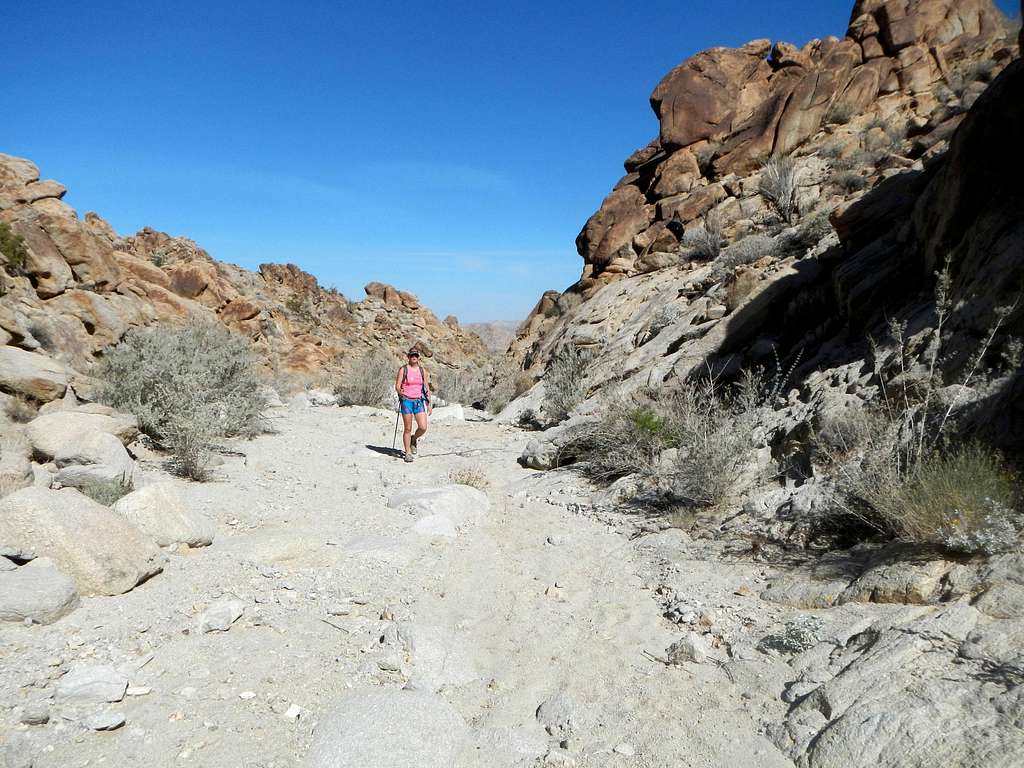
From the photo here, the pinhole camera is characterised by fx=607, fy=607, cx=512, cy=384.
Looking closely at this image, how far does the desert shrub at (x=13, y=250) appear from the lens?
33.0 ft

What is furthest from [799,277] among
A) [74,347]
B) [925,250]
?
[74,347]

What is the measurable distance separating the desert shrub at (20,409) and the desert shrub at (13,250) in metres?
4.71

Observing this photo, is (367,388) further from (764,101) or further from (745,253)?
(764,101)

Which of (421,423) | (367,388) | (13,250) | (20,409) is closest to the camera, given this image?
(20,409)

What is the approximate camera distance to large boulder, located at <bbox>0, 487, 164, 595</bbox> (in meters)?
3.43

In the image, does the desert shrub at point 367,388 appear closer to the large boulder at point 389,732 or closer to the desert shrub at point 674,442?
the desert shrub at point 674,442

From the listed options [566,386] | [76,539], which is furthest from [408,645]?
[566,386]

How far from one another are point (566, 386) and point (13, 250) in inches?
387

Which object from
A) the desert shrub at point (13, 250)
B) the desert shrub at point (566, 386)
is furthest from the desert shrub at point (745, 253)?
the desert shrub at point (13, 250)

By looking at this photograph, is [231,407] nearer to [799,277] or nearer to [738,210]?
[799,277]

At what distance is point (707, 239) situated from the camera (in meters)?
15.5

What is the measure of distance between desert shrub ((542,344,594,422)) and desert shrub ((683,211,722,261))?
4.39m

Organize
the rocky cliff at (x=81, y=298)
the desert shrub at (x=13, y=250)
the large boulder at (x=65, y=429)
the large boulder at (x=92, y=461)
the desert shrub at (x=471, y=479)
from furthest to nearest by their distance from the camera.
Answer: the desert shrub at (x=13, y=250)
the rocky cliff at (x=81, y=298)
the desert shrub at (x=471, y=479)
the large boulder at (x=65, y=429)
the large boulder at (x=92, y=461)

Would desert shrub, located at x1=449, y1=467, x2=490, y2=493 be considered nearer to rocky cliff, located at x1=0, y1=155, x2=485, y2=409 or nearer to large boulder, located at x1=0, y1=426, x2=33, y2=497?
large boulder, located at x1=0, y1=426, x2=33, y2=497
